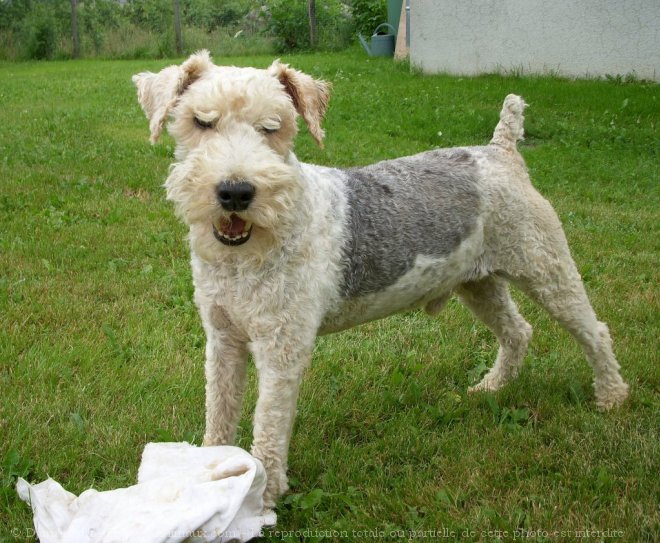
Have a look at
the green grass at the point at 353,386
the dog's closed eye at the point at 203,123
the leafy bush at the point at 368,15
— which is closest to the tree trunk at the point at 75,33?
the leafy bush at the point at 368,15

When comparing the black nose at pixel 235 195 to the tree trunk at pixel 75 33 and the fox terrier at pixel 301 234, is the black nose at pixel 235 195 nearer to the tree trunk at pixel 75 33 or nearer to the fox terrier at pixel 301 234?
the fox terrier at pixel 301 234

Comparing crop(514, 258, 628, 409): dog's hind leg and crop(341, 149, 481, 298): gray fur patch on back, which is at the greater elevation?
crop(341, 149, 481, 298): gray fur patch on back

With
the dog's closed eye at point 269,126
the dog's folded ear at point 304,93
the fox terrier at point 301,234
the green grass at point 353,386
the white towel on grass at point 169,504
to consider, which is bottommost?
the green grass at point 353,386

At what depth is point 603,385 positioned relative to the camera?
157 inches

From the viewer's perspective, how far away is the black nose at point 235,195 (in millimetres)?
2643

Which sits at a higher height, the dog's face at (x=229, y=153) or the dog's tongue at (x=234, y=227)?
the dog's face at (x=229, y=153)

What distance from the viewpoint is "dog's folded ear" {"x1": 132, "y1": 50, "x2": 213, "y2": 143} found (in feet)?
10.1

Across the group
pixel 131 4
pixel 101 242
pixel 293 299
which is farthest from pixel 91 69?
pixel 293 299

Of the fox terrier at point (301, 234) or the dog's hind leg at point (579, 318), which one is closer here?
the fox terrier at point (301, 234)

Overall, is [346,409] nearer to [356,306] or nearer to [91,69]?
[356,306]

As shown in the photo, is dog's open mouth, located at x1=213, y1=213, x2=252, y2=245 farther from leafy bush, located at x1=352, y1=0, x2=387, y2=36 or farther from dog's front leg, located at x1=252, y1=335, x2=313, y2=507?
leafy bush, located at x1=352, y1=0, x2=387, y2=36

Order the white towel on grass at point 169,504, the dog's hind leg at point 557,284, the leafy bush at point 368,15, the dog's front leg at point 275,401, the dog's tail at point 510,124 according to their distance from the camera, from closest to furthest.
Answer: the white towel on grass at point 169,504 < the dog's front leg at point 275,401 < the dog's hind leg at point 557,284 < the dog's tail at point 510,124 < the leafy bush at point 368,15

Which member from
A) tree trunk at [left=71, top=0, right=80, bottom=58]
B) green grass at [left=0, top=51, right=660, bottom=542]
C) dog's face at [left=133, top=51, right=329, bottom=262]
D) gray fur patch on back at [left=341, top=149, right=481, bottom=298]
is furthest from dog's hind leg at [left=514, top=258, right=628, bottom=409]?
tree trunk at [left=71, top=0, right=80, bottom=58]

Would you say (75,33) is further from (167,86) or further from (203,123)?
(203,123)
